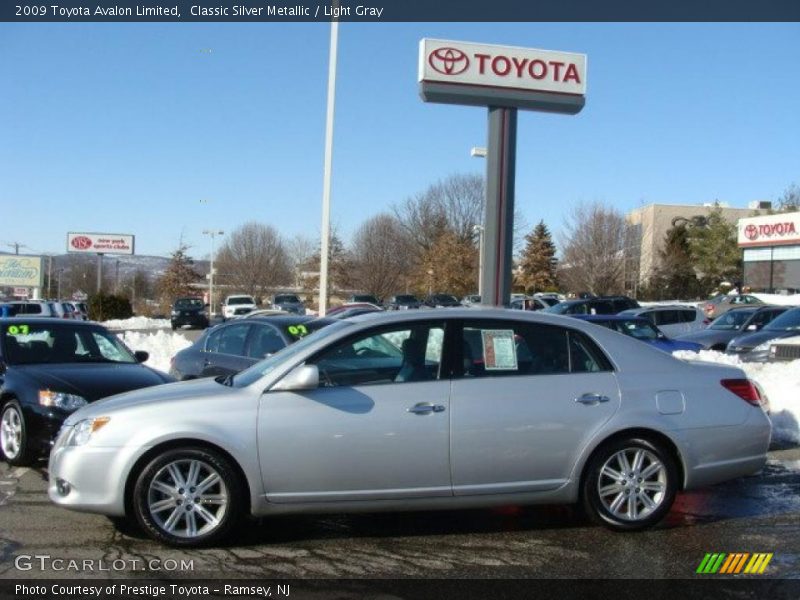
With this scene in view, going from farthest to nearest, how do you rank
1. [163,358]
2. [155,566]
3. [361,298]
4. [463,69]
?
1. [361,298]
2. [163,358]
3. [463,69]
4. [155,566]

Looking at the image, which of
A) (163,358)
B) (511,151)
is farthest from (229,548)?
(163,358)

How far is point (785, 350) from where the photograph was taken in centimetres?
1568

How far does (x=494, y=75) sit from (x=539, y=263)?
44902 millimetres

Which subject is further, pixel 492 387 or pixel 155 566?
pixel 492 387

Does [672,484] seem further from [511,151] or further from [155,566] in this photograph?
[511,151]

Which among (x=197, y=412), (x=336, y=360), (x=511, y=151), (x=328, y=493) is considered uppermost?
(x=511, y=151)

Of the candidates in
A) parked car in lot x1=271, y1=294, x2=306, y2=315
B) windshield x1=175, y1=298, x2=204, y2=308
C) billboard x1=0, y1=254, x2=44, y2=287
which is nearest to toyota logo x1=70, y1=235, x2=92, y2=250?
billboard x1=0, y1=254, x2=44, y2=287

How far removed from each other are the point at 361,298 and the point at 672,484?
40.0 metres

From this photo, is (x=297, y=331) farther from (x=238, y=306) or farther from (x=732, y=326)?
(x=238, y=306)

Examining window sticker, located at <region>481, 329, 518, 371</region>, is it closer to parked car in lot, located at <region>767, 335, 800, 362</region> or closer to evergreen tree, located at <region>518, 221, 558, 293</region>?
parked car in lot, located at <region>767, 335, 800, 362</region>

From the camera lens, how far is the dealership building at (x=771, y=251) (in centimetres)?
5106

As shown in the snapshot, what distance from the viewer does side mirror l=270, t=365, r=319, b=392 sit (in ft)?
17.9

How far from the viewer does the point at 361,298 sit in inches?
1799

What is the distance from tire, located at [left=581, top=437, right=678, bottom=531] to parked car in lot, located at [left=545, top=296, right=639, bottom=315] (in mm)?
16554
